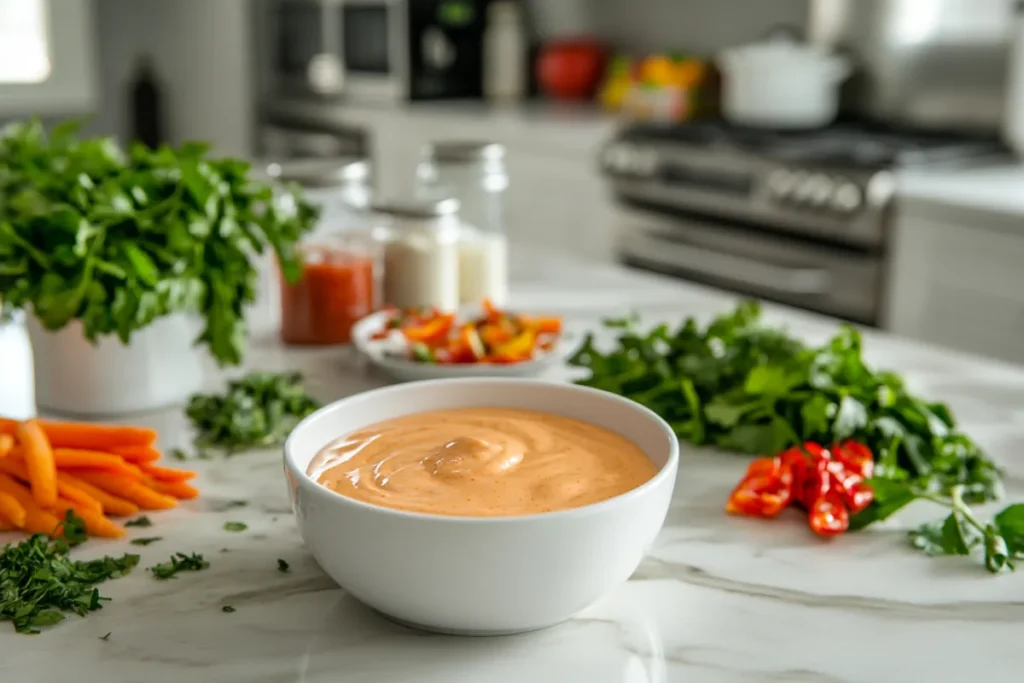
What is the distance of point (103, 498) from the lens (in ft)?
3.11

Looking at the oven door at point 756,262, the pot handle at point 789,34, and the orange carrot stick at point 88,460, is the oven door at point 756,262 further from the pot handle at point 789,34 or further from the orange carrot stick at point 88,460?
the orange carrot stick at point 88,460

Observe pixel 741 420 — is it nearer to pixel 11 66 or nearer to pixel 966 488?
pixel 966 488

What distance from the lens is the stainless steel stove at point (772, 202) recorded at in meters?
2.64

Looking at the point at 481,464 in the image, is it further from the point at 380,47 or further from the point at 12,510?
the point at 380,47

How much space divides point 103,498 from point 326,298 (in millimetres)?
546

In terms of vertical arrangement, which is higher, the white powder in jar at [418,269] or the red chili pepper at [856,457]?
the white powder in jar at [418,269]

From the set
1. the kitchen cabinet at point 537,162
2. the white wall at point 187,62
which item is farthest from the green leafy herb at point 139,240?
the white wall at point 187,62

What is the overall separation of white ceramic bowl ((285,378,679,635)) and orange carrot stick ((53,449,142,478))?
25 centimetres

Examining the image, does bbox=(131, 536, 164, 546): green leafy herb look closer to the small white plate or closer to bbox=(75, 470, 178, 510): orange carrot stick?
bbox=(75, 470, 178, 510): orange carrot stick

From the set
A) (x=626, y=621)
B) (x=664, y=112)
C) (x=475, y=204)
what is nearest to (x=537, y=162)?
(x=664, y=112)

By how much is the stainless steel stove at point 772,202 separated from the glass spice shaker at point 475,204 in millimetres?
1184

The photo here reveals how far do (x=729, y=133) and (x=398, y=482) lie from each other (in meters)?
2.56

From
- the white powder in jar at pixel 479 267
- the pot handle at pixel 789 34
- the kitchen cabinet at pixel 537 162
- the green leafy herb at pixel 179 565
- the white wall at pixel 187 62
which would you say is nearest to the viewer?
the green leafy herb at pixel 179 565

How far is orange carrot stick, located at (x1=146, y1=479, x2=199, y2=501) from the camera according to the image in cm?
99
